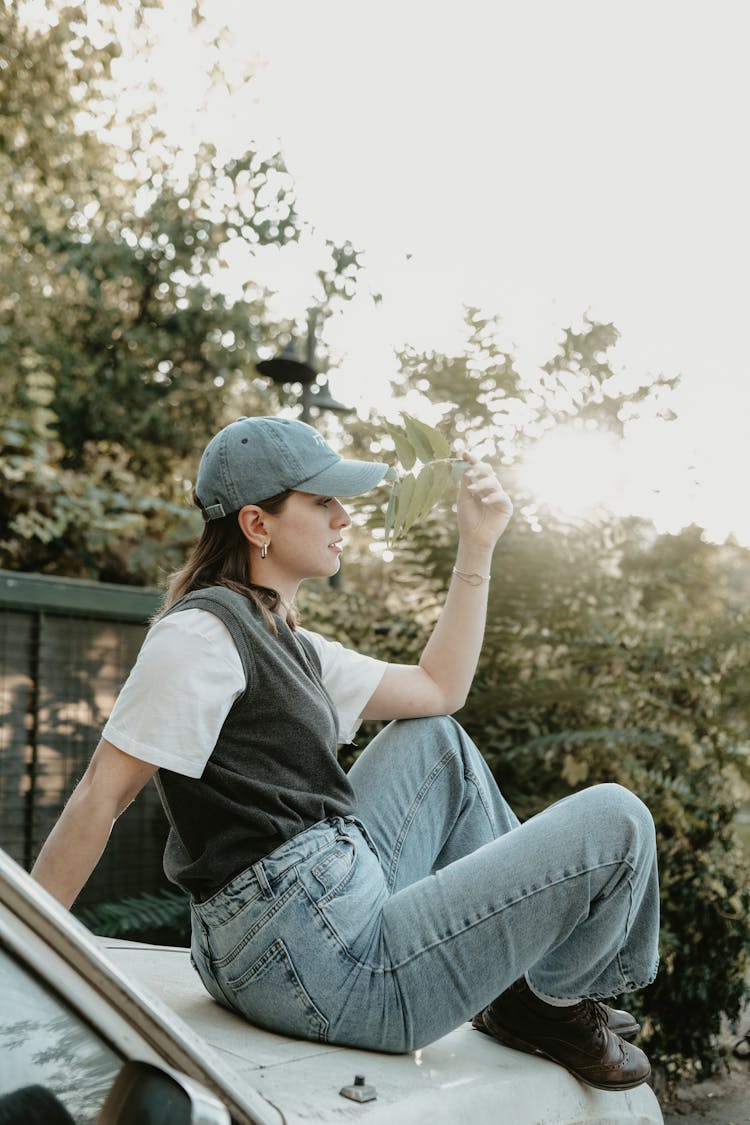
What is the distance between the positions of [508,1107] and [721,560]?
3719mm

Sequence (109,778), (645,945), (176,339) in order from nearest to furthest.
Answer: (109,778)
(645,945)
(176,339)

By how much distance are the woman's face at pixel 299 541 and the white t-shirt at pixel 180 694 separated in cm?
32

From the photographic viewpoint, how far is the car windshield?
1166mm

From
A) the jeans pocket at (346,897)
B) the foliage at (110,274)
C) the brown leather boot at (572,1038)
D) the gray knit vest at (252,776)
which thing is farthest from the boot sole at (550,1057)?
the foliage at (110,274)

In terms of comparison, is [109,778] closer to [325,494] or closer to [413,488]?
[325,494]

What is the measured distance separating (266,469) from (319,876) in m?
0.81

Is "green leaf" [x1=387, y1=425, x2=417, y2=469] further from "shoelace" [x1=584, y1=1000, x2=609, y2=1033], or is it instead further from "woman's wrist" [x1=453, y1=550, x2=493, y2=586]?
"shoelace" [x1=584, y1=1000, x2=609, y2=1033]

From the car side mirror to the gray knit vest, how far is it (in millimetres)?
890

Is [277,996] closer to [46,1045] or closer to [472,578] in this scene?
[46,1045]

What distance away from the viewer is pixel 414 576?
15.1ft

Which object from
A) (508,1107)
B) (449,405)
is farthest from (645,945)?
(449,405)

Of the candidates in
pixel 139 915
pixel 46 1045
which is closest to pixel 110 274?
pixel 139 915

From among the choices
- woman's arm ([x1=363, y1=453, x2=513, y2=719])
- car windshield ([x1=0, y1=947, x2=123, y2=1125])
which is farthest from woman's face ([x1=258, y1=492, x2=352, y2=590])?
car windshield ([x1=0, y1=947, x2=123, y2=1125])

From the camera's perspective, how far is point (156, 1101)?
107 centimetres
